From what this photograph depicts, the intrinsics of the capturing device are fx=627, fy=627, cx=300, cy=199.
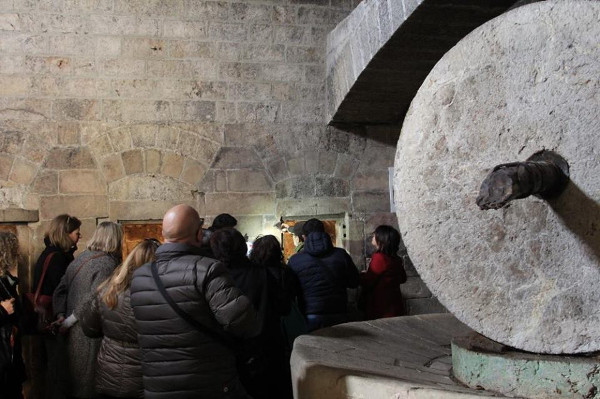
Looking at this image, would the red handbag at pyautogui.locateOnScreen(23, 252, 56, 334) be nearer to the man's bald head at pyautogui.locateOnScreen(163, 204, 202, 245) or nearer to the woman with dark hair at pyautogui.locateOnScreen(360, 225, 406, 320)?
the man's bald head at pyautogui.locateOnScreen(163, 204, 202, 245)

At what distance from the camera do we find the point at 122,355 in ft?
8.53

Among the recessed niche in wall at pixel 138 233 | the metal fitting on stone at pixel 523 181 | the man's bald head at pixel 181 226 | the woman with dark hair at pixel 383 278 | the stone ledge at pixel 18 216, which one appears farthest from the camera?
the recessed niche in wall at pixel 138 233

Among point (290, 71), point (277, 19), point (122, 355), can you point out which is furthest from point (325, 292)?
point (277, 19)

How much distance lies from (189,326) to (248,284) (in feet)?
3.31

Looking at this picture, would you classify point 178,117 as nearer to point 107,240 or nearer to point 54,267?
point 54,267

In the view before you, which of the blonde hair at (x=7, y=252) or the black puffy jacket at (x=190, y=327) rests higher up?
the blonde hair at (x=7, y=252)

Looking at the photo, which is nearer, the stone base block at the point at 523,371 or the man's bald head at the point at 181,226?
the stone base block at the point at 523,371

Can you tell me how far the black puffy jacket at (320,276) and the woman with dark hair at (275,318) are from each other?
0.21 metres

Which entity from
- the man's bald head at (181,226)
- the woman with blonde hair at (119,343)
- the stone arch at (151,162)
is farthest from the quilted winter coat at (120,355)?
the stone arch at (151,162)

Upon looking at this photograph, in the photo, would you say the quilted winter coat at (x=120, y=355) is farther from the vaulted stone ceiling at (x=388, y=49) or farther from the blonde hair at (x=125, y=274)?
the vaulted stone ceiling at (x=388, y=49)

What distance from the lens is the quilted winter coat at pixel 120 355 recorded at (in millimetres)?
2564

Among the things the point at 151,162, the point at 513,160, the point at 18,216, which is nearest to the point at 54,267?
the point at 18,216

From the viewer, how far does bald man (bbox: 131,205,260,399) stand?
7.59 feet

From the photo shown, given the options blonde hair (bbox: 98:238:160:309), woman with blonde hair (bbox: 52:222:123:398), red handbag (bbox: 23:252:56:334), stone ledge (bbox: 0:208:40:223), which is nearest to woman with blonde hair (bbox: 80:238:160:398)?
blonde hair (bbox: 98:238:160:309)
